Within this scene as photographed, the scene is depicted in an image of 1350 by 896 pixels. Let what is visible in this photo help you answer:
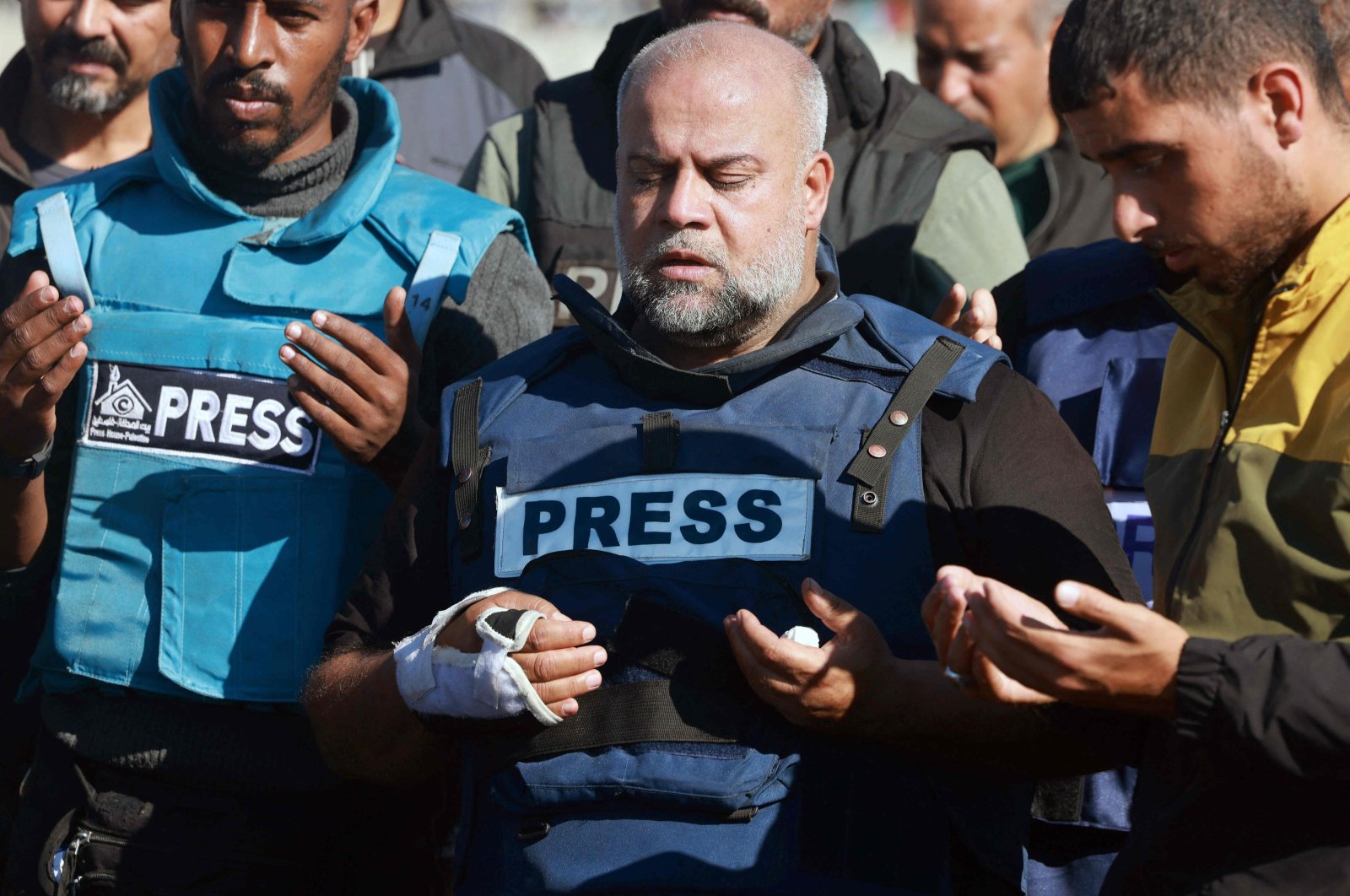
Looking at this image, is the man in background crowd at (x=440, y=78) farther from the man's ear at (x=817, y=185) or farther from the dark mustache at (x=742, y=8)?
the man's ear at (x=817, y=185)

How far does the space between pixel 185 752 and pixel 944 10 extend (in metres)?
3.15

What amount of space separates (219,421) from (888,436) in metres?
1.36

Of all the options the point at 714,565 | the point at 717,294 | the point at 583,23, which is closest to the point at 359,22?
the point at 717,294

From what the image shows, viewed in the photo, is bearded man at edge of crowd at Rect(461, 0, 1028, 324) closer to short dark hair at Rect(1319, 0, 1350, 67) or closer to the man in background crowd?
the man in background crowd

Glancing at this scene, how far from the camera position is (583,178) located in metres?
4.31

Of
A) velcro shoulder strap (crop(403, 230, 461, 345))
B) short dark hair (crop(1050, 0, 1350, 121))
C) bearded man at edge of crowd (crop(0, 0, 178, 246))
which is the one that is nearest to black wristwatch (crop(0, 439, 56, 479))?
velcro shoulder strap (crop(403, 230, 461, 345))

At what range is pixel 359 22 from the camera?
159 inches

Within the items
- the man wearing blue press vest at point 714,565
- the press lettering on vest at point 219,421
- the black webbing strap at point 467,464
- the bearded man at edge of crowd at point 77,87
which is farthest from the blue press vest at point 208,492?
the bearded man at edge of crowd at point 77,87

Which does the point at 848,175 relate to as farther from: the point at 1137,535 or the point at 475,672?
the point at 475,672

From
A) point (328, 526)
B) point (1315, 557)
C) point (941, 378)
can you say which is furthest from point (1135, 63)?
point (328, 526)

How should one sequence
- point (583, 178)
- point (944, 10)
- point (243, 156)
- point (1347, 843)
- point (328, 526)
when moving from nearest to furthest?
point (1347, 843), point (328, 526), point (243, 156), point (583, 178), point (944, 10)

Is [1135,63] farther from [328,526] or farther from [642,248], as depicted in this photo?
[328,526]

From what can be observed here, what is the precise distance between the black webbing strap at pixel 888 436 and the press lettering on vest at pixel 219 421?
3.85 ft

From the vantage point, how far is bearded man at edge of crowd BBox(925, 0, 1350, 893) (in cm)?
237
